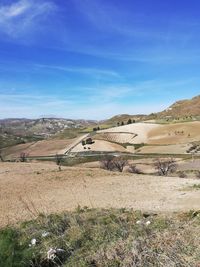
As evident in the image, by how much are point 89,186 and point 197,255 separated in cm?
2335

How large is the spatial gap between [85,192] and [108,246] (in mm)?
18970

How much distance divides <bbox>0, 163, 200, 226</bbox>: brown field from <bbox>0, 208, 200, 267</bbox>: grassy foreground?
8.39m

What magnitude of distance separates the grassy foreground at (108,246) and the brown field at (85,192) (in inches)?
330

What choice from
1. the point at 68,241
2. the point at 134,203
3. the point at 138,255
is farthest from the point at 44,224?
the point at 134,203

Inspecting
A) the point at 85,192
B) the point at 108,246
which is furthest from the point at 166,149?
the point at 108,246

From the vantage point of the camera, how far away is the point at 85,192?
85.8ft

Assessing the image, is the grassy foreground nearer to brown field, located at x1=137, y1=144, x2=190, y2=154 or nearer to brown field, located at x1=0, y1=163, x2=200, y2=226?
brown field, located at x1=0, y1=163, x2=200, y2=226

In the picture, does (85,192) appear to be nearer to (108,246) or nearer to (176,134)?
(108,246)

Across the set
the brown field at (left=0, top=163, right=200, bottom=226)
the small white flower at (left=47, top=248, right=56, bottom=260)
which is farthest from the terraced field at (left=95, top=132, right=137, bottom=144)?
the small white flower at (left=47, top=248, right=56, bottom=260)

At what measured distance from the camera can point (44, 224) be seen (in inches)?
406

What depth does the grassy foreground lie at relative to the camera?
622 cm

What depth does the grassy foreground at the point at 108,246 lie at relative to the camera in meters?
6.22

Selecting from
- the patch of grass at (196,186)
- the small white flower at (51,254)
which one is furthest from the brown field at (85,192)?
the small white flower at (51,254)

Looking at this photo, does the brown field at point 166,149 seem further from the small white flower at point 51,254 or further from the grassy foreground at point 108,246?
the small white flower at point 51,254
